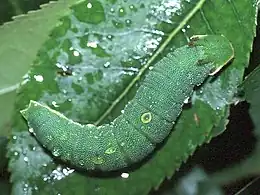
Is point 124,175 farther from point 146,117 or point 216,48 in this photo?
point 216,48

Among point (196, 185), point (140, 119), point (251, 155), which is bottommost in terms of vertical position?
point (196, 185)

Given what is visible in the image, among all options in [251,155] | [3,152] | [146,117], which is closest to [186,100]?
[146,117]

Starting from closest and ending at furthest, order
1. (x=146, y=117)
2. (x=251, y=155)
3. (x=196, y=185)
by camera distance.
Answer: (x=146, y=117)
(x=251, y=155)
(x=196, y=185)

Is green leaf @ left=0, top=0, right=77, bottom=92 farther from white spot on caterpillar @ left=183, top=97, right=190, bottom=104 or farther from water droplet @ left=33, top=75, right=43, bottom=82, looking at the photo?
white spot on caterpillar @ left=183, top=97, right=190, bottom=104

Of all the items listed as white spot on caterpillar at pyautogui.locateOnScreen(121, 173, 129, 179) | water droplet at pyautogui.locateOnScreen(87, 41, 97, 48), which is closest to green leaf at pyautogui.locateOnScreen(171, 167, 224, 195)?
white spot on caterpillar at pyautogui.locateOnScreen(121, 173, 129, 179)

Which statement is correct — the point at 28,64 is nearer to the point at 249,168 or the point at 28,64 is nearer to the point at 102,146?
the point at 102,146

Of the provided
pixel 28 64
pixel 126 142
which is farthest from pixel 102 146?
pixel 28 64
